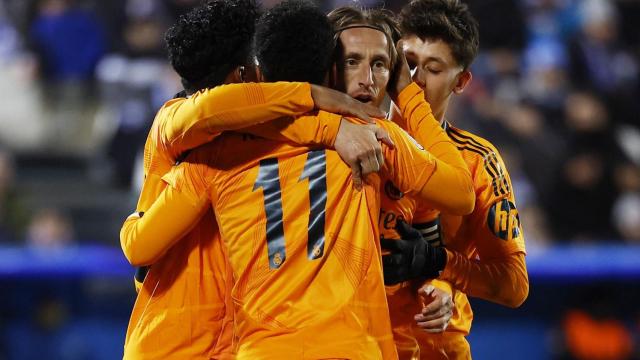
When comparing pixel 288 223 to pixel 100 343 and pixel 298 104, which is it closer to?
pixel 298 104

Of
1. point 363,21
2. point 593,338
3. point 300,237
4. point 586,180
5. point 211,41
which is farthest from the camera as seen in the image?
point 586,180

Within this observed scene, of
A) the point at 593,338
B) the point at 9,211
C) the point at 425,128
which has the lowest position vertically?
the point at 593,338

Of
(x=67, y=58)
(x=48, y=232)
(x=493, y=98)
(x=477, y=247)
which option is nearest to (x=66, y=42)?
(x=67, y=58)

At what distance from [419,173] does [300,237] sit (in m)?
0.38

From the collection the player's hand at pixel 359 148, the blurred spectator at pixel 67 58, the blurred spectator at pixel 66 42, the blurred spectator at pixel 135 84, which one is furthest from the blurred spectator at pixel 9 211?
the player's hand at pixel 359 148

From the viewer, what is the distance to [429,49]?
3545 mm

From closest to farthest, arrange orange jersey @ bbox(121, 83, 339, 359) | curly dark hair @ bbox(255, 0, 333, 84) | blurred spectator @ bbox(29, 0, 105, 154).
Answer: curly dark hair @ bbox(255, 0, 333, 84) → orange jersey @ bbox(121, 83, 339, 359) → blurred spectator @ bbox(29, 0, 105, 154)

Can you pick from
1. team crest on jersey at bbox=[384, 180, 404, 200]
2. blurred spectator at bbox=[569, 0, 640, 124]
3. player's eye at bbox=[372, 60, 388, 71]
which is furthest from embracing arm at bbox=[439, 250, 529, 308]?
blurred spectator at bbox=[569, 0, 640, 124]

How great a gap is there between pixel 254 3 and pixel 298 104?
1.56 feet

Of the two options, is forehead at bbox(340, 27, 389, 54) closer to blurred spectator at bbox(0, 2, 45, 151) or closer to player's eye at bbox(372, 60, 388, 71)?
player's eye at bbox(372, 60, 388, 71)

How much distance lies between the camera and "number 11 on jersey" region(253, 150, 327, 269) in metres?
2.84

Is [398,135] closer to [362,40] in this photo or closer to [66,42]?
[362,40]

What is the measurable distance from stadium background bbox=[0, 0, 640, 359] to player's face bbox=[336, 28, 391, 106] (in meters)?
4.22

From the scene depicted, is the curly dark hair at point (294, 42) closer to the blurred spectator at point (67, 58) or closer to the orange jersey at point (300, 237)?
the orange jersey at point (300, 237)
